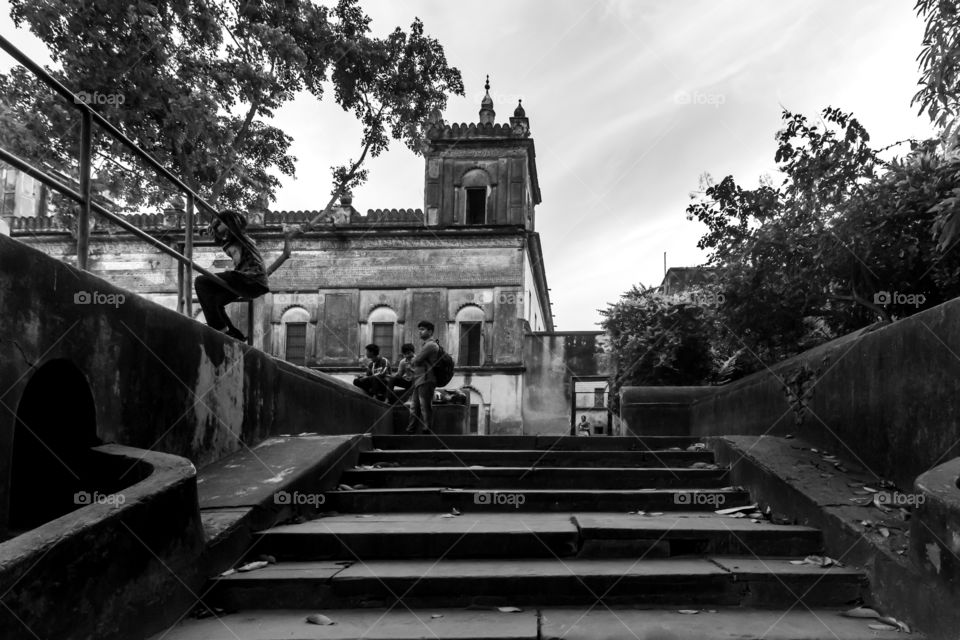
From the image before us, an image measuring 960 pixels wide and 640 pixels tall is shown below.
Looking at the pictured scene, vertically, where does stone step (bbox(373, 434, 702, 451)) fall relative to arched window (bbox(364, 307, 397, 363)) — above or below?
below

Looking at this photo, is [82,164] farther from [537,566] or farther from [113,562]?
[537,566]

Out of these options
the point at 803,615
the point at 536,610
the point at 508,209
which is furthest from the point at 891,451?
the point at 508,209

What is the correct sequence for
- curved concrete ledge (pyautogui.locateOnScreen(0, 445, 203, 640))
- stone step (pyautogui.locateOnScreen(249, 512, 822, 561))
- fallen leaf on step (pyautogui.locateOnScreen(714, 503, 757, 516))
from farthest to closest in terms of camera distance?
fallen leaf on step (pyautogui.locateOnScreen(714, 503, 757, 516)) → stone step (pyautogui.locateOnScreen(249, 512, 822, 561)) → curved concrete ledge (pyautogui.locateOnScreen(0, 445, 203, 640))

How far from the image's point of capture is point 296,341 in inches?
1079

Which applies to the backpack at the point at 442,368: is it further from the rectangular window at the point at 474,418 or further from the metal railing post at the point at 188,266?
the rectangular window at the point at 474,418

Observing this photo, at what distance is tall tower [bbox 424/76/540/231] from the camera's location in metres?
27.8

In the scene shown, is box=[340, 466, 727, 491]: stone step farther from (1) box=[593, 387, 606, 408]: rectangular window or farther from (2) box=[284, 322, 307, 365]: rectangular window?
(2) box=[284, 322, 307, 365]: rectangular window

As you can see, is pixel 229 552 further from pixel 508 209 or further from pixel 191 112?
pixel 508 209

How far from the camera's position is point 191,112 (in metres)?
10.4

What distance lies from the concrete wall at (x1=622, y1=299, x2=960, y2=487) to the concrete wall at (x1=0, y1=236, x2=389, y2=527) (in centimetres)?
443

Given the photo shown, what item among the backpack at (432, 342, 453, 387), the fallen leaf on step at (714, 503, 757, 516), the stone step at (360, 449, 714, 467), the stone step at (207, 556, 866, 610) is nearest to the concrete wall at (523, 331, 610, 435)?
the backpack at (432, 342, 453, 387)

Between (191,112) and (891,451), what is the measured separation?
9688mm

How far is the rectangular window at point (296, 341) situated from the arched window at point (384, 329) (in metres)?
2.56

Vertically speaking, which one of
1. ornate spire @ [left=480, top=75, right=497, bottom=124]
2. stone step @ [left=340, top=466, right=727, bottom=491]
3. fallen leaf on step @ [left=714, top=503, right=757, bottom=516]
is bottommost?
fallen leaf on step @ [left=714, top=503, right=757, bottom=516]
